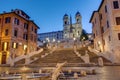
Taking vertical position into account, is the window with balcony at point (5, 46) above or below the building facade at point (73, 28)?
below

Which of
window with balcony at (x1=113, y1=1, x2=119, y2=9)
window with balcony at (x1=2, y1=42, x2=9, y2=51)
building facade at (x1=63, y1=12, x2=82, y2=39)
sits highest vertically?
building facade at (x1=63, y1=12, x2=82, y2=39)

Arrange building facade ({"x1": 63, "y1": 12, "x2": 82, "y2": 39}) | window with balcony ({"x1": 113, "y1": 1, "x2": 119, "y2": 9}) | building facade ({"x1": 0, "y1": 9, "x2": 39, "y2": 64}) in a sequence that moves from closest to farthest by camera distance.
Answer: window with balcony ({"x1": 113, "y1": 1, "x2": 119, "y2": 9}), building facade ({"x1": 0, "y1": 9, "x2": 39, "y2": 64}), building facade ({"x1": 63, "y1": 12, "x2": 82, "y2": 39})

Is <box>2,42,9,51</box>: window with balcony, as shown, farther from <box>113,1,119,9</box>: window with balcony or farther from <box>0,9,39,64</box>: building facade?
<box>113,1,119,9</box>: window with balcony

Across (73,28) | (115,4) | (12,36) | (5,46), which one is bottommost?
(5,46)

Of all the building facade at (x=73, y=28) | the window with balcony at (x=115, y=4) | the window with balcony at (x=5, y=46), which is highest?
the building facade at (x=73, y=28)

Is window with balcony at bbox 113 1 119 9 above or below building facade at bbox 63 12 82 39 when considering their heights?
below

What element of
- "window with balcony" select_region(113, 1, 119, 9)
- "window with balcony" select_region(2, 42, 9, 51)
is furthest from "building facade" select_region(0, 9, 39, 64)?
"window with balcony" select_region(113, 1, 119, 9)

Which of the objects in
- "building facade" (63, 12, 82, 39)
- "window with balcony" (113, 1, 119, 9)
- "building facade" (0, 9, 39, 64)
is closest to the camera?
"window with balcony" (113, 1, 119, 9)

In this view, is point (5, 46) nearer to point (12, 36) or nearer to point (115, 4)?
point (12, 36)

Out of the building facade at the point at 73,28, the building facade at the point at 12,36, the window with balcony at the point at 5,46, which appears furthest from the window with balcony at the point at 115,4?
the building facade at the point at 73,28

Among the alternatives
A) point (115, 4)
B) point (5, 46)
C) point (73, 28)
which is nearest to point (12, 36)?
point (5, 46)

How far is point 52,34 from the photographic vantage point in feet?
402

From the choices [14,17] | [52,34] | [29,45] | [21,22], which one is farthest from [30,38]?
[52,34]

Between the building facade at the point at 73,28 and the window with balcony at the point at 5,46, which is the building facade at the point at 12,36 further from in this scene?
the building facade at the point at 73,28
